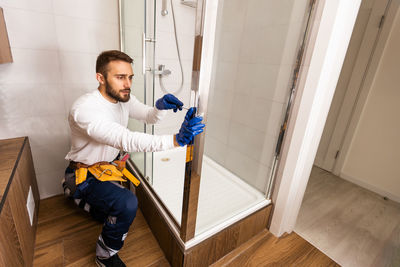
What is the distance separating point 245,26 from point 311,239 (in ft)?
5.09

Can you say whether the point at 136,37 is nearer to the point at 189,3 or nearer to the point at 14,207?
the point at 189,3

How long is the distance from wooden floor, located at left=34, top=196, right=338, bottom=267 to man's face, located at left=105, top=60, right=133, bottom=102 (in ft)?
2.99

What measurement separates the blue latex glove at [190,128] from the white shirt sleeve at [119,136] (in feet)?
0.19

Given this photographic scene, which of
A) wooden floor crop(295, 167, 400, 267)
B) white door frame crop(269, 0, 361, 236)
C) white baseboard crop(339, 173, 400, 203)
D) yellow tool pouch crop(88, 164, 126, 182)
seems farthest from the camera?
white baseboard crop(339, 173, 400, 203)

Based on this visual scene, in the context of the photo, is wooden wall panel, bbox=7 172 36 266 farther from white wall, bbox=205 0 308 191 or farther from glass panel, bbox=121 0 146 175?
white wall, bbox=205 0 308 191

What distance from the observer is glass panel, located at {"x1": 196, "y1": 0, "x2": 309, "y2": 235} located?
4.01 feet

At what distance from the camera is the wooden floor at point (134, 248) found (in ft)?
3.90

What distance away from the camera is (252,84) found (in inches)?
58.4

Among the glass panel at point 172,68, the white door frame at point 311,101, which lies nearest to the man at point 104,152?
the glass panel at point 172,68

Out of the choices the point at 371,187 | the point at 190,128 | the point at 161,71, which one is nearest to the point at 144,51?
the point at 161,71

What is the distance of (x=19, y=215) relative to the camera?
984 millimetres

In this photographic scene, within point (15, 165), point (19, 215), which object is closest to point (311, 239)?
point (19, 215)

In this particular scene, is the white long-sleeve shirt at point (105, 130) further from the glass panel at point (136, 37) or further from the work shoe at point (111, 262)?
the work shoe at point (111, 262)

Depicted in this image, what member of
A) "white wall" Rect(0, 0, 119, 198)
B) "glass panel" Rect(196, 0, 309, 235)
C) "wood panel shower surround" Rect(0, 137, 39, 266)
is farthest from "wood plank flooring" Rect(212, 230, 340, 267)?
"white wall" Rect(0, 0, 119, 198)
